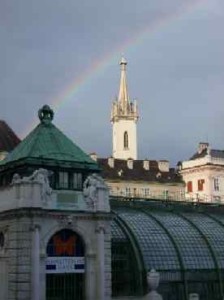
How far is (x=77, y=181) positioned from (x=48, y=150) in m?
3.74

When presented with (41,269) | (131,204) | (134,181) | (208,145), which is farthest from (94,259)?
(208,145)

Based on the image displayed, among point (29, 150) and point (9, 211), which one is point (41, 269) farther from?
point (29, 150)

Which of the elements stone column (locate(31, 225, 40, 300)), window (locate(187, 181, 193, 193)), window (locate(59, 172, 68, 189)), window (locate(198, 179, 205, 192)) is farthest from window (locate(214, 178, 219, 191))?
stone column (locate(31, 225, 40, 300))

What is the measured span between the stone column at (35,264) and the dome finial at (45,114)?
1128 centimetres

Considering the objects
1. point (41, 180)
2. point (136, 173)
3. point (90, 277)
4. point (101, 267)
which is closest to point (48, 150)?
point (41, 180)

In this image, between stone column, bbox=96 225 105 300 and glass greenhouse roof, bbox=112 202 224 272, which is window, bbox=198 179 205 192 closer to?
glass greenhouse roof, bbox=112 202 224 272

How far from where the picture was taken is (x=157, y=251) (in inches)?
2665

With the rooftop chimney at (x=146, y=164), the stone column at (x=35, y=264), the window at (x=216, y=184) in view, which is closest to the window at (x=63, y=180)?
the stone column at (x=35, y=264)

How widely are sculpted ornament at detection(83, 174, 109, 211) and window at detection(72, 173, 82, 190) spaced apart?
0.50 meters

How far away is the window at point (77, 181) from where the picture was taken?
191 feet

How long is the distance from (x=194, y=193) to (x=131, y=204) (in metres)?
99.6

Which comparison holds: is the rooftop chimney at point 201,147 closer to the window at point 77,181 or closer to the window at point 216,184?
the window at point 216,184

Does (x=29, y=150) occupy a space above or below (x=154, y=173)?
below

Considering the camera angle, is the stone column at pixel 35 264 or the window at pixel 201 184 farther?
the window at pixel 201 184
